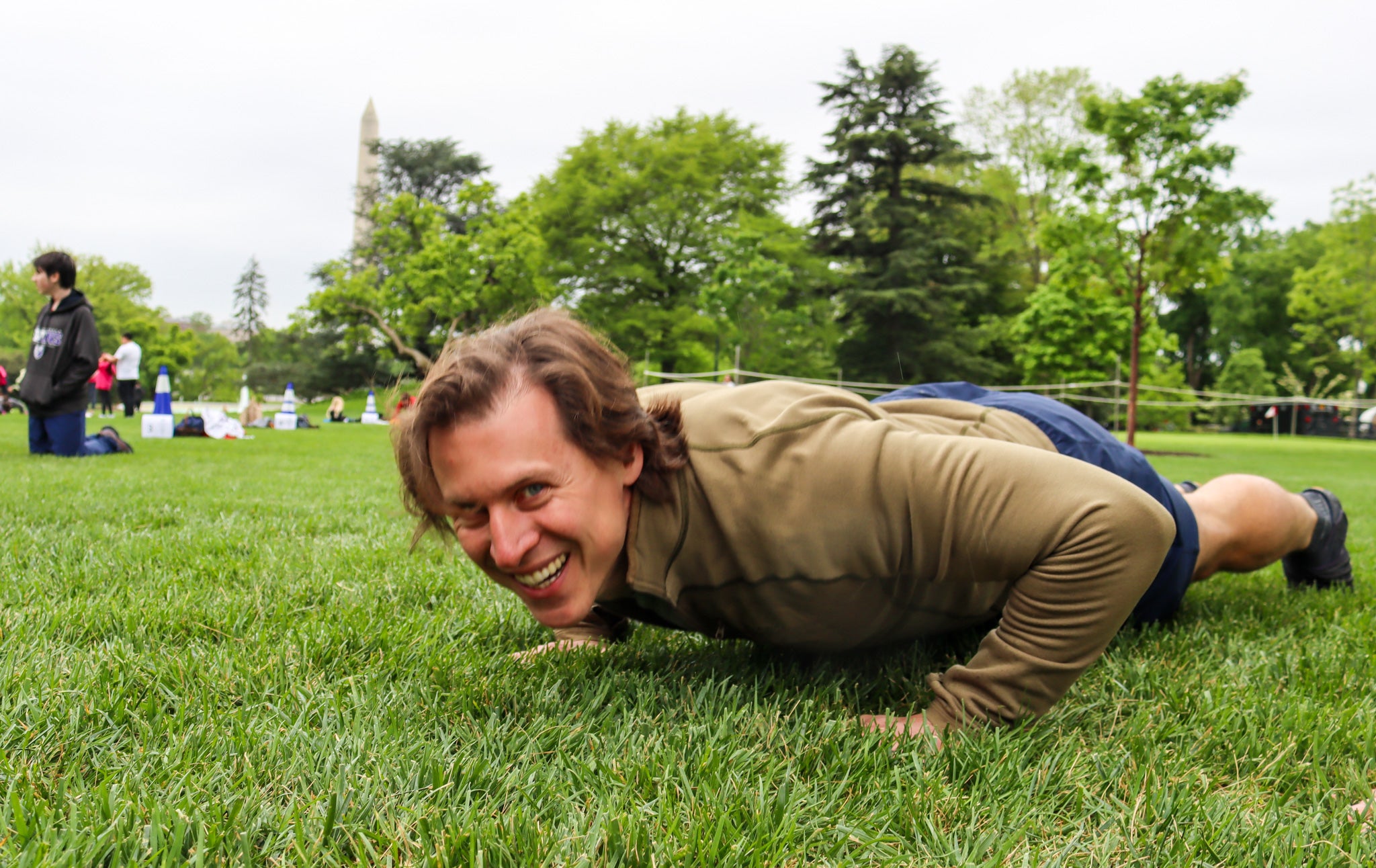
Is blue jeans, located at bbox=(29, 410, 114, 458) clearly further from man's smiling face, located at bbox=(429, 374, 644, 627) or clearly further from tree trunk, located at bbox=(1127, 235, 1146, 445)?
tree trunk, located at bbox=(1127, 235, 1146, 445)

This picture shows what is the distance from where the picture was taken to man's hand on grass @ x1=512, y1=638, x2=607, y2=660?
8.48 feet

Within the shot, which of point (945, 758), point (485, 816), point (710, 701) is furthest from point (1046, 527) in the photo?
point (485, 816)

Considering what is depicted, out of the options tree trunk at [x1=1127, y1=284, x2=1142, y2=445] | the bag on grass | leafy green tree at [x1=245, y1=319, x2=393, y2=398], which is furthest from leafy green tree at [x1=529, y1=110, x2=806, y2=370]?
the bag on grass

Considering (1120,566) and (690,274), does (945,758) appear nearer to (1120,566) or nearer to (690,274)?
(1120,566)

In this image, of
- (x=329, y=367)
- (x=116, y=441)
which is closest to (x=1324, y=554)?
(x=116, y=441)

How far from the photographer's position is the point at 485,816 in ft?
5.05

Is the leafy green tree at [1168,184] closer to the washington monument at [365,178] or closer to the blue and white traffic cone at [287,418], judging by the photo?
the blue and white traffic cone at [287,418]

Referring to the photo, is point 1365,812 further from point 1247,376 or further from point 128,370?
point 1247,376

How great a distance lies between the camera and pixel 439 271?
33969 millimetres

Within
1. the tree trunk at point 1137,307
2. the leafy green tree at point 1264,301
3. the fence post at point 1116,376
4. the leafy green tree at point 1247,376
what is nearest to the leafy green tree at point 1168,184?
the tree trunk at point 1137,307

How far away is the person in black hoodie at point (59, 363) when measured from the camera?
8.93 metres

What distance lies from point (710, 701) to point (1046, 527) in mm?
893

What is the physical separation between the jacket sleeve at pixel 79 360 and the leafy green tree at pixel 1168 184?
1716cm

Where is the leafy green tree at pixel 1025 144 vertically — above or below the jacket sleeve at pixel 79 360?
above
